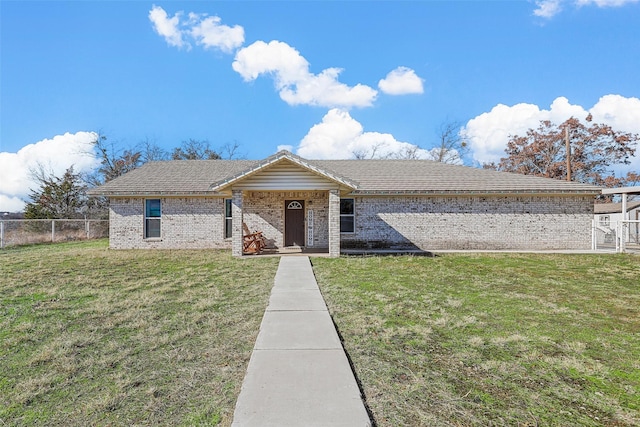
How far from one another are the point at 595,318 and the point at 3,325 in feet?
30.7

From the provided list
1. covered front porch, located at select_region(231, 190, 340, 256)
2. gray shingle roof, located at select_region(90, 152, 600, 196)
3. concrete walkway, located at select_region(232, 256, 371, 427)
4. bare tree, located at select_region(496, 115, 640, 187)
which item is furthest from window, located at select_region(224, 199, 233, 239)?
bare tree, located at select_region(496, 115, 640, 187)

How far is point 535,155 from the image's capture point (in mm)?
30859

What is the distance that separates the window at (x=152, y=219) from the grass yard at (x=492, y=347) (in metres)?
10.2

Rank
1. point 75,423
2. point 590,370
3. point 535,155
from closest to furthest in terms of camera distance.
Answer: point 75,423 < point 590,370 < point 535,155

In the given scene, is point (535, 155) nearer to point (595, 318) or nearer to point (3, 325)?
point (595, 318)

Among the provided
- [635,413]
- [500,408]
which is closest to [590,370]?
[635,413]

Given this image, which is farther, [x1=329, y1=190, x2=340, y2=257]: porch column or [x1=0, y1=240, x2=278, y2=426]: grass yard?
[x1=329, y1=190, x2=340, y2=257]: porch column

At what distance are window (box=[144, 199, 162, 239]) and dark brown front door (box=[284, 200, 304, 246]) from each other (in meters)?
5.89

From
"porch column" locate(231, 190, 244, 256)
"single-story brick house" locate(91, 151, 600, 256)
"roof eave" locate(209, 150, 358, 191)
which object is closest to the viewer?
"roof eave" locate(209, 150, 358, 191)

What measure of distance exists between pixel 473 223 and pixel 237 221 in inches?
417

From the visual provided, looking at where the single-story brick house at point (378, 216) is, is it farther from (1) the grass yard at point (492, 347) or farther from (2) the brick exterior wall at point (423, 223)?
(1) the grass yard at point (492, 347)

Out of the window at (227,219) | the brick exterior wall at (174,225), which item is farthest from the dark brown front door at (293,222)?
the brick exterior wall at (174,225)

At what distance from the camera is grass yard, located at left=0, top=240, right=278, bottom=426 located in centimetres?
274

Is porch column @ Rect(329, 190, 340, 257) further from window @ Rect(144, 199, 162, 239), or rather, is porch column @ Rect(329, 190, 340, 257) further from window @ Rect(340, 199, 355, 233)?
window @ Rect(144, 199, 162, 239)
